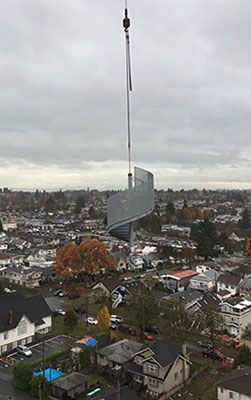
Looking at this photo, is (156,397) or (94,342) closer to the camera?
(156,397)

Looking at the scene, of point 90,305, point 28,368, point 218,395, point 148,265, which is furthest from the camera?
point 148,265

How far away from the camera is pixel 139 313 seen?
1748cm

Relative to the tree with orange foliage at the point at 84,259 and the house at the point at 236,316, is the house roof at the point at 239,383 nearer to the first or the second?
the house at the point at 236,316

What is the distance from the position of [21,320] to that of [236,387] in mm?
10207

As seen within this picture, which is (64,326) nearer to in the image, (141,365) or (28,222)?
(141,365)

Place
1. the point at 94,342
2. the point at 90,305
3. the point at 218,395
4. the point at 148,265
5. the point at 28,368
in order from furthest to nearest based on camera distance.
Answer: the point at 148,265 < the point at 90,305 < the point at 94,342 < the point at 28,368 < the point at 218,395

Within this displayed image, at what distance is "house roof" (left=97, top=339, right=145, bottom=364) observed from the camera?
13.6 m

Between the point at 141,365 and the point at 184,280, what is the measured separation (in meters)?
15.6

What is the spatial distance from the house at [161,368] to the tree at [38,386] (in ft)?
10.5

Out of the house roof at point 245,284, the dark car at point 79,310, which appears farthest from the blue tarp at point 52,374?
the house roof at point 245,284

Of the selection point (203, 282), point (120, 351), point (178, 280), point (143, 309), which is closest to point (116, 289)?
point (178, 280)

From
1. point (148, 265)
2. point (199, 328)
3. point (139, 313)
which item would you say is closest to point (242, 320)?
point (199, 328)

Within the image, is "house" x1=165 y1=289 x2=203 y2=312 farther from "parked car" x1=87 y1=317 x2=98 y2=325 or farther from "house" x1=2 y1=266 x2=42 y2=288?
"house" x1=2 y1=266 x2=42 y2=288

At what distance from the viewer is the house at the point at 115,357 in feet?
44.0
